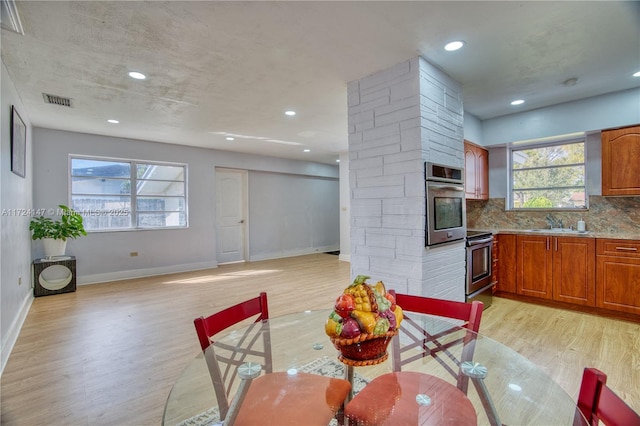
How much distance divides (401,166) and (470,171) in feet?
6.54

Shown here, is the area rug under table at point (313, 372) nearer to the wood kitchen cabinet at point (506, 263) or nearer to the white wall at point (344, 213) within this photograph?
the wood kitchen cabinet at point (506, 263)

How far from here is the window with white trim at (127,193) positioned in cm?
514

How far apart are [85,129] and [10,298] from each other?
117 inches

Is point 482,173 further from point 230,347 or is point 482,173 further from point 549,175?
point 230,347

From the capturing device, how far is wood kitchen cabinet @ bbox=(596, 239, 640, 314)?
314 centimetres

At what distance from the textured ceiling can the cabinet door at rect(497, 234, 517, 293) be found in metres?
1.70

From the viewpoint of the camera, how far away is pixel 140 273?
5551 millimetres

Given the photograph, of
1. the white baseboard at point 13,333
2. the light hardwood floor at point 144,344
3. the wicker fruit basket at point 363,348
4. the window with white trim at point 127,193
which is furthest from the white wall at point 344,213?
the wicker fruit basket at point 363,348

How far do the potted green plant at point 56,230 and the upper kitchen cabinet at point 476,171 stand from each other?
5.59 metres

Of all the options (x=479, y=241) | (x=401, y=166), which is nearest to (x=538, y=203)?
(x=479, y=241)

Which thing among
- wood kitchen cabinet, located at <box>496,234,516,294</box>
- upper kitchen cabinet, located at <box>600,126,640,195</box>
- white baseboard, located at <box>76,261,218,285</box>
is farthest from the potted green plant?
upper kitchen cabinet, located at <box>600,126,640,195</box>

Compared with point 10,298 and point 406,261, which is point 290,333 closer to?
point 406,261

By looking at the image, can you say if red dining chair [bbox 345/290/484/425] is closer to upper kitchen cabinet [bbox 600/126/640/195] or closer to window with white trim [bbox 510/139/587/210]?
upper kitchen cabinet [bbox 600/126/640/195]

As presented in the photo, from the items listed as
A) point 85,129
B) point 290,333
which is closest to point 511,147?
point 290,333
